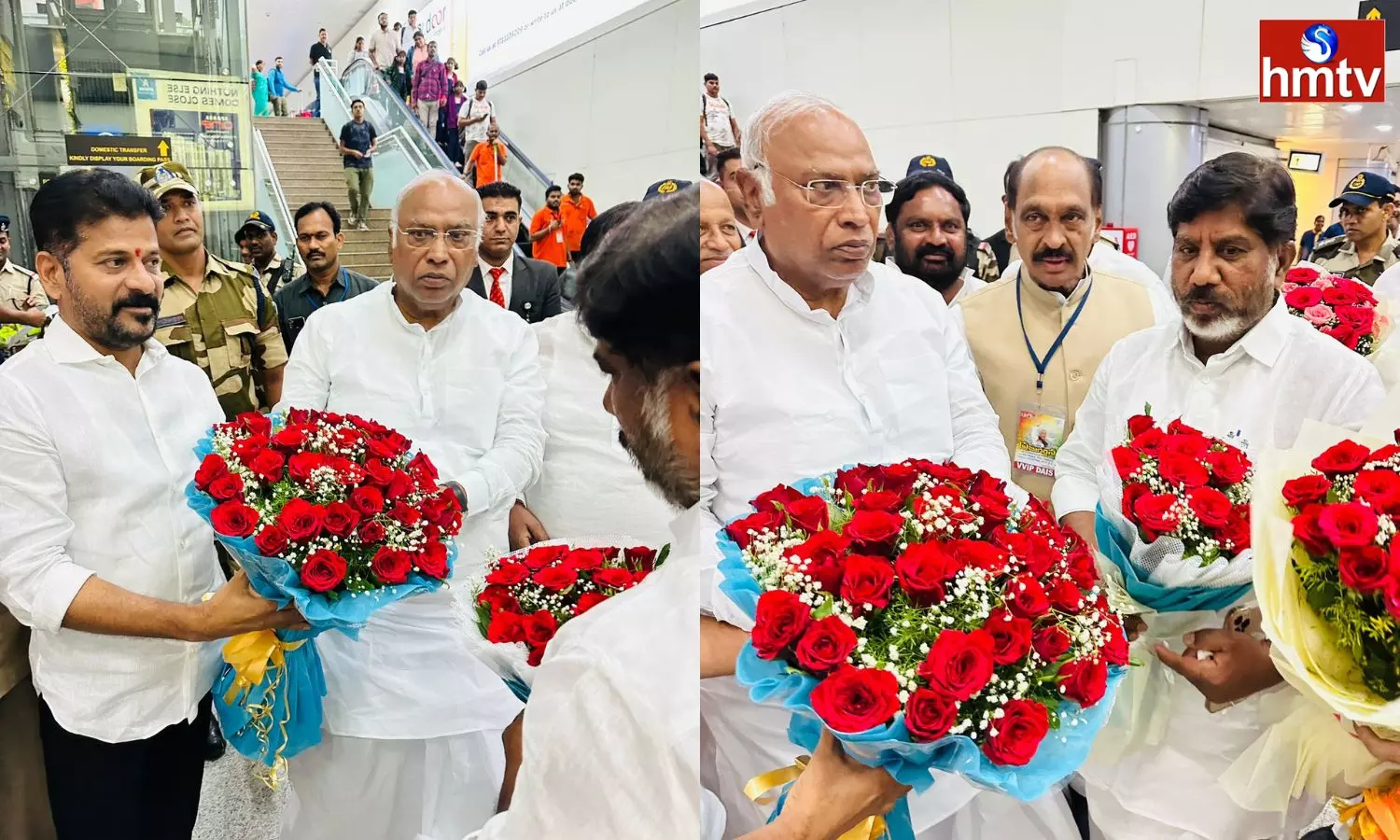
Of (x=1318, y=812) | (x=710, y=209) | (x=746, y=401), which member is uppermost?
(x=710, y=209)

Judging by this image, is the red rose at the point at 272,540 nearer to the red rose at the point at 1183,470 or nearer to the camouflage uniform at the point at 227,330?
the camouflage uniform at the point at 227,330

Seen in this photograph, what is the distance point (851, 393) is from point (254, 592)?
0.71 metres

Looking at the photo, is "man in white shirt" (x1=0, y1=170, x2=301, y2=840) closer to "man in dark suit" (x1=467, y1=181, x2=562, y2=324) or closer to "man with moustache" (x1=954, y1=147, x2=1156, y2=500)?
"man in dark suit" (x1=467, y1=181, x2=562, y2=324)

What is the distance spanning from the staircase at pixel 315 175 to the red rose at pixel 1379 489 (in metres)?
1.00

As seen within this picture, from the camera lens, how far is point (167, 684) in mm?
1058

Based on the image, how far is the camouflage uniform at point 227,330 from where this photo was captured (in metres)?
0.94

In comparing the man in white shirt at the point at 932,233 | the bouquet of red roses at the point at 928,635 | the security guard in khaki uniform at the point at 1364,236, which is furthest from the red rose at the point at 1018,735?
the security guard in khaki uniform at the point at 1364,236

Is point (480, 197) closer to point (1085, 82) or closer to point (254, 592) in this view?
point (254, 592)

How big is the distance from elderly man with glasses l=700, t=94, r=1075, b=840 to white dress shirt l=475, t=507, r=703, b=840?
7.4 inches

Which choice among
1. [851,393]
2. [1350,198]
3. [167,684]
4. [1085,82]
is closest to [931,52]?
[1085,82]

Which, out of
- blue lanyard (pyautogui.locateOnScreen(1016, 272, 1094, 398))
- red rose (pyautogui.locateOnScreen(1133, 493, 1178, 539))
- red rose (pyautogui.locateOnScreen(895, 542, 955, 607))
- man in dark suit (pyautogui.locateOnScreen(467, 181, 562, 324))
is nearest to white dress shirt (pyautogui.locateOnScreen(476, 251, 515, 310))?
man in dark suit (pyautogui.locateOnScreen(467, 181, 562, 324))

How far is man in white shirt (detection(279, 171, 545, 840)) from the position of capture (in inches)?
35.6

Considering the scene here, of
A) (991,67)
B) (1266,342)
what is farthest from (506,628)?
(991,67)

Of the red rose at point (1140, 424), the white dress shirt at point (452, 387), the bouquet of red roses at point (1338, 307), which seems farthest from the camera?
the bouquet of red roses at point (1338, 307)
